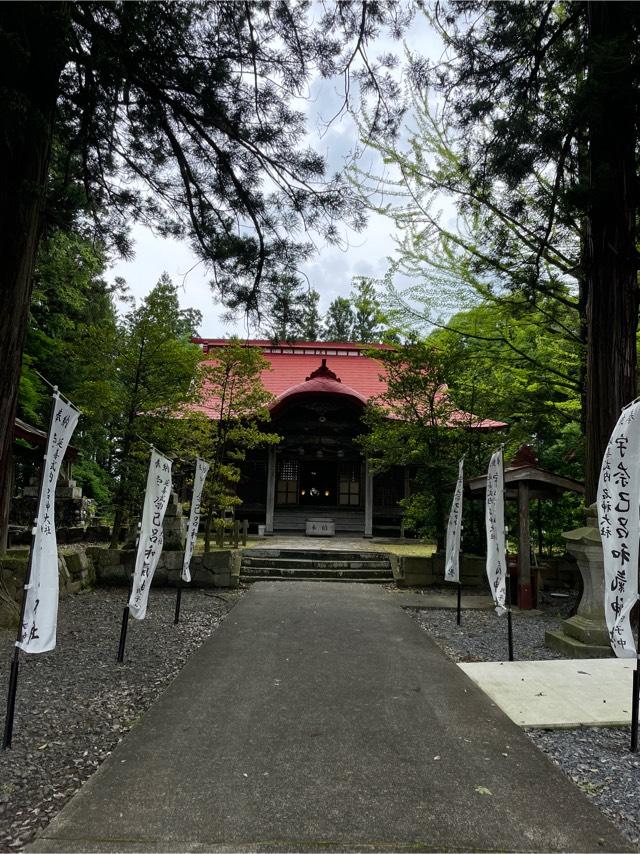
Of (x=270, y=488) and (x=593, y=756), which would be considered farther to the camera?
(x=270, y=488)

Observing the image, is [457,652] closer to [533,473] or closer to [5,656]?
[533,473]

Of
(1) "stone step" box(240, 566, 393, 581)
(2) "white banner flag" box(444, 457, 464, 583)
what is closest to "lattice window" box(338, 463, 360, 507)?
(1) "stone step" box(240, 566, 393, 581)

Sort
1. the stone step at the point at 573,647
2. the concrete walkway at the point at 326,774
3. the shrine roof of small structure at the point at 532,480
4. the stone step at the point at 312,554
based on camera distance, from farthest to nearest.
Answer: the stone step at the point at 312,554, the shrine roof of small structure at the point at 532,480, the stone step at the point at 573,647, the concrete walkway at the point at 326,774

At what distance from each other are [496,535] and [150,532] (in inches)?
154

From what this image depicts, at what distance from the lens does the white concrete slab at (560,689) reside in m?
3.55

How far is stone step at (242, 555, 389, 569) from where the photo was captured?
10.2m

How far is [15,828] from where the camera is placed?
7.18 feet

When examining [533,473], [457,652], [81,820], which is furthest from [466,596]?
[81,820]

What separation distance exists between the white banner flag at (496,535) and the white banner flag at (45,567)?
438cm

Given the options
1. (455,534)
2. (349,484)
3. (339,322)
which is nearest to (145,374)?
(455,534)

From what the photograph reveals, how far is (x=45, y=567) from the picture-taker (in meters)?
3.31

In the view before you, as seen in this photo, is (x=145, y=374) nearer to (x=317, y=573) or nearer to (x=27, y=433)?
(x=27, y=433)

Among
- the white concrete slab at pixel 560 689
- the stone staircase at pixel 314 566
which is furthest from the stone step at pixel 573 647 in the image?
→ the stone staircase at pixel 314 566

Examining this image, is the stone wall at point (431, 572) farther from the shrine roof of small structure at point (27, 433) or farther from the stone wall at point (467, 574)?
the shrine roof of small structure at point (27, 433)
